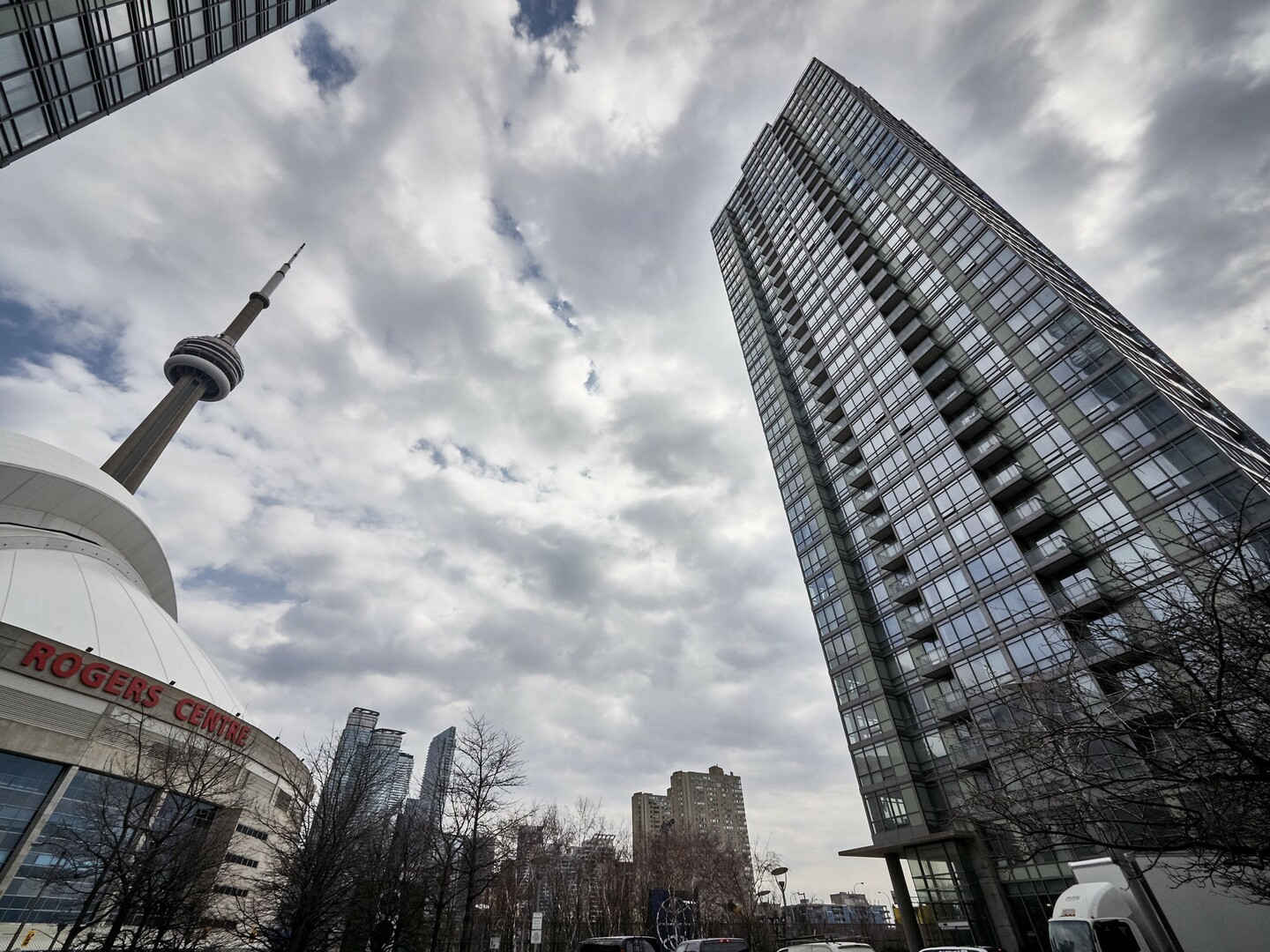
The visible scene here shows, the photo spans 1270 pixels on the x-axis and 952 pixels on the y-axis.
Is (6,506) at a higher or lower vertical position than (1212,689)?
higher

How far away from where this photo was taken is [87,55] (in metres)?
17.7

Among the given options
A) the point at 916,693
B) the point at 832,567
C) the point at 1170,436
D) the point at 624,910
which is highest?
the point at 832,567

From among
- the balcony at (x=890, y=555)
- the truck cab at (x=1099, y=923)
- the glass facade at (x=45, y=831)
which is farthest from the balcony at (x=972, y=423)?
the glass facade at (x=45, y=831)

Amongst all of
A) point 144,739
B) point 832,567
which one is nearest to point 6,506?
point 144,739

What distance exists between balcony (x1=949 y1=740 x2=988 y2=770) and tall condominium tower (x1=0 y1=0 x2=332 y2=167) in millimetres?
47191

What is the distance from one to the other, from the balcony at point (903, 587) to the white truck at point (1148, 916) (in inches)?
856

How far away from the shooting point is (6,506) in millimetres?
42688

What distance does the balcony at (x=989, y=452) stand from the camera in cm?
3353

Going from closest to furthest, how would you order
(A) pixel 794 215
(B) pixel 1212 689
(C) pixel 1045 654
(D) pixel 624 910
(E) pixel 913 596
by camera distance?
1. (B) pixel 1212 689
2. (C) pixel 1045 654
3. (E) pixel 913 596
4. (D) pixel 624 910
5. (A) pixel 794 215

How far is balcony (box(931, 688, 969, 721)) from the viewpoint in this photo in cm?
3189

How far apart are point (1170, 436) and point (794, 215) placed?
4697 cm

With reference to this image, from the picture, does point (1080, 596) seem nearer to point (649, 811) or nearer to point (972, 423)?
point (972, 423)

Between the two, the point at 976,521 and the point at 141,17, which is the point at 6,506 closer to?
the point at 141,17

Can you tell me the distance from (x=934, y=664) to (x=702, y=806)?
114m
